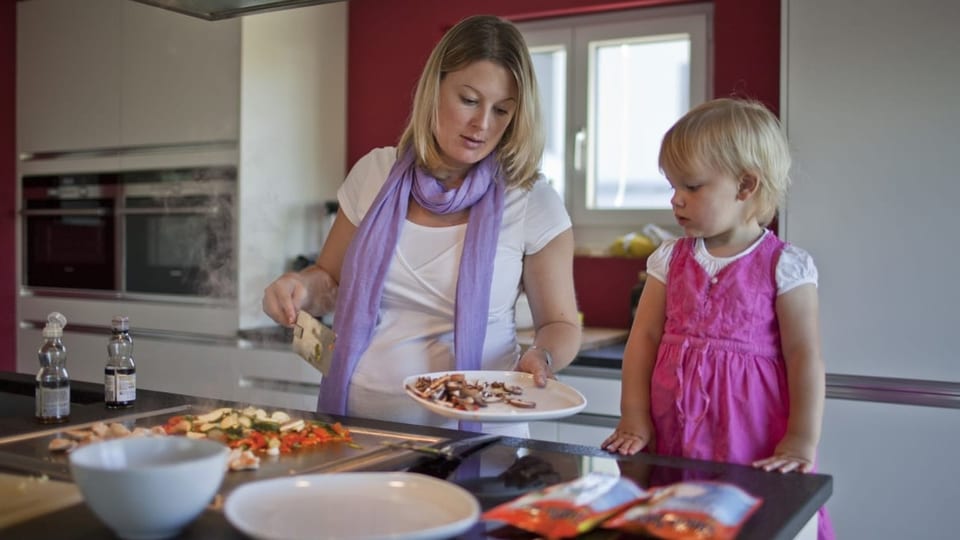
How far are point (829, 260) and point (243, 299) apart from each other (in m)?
1.95

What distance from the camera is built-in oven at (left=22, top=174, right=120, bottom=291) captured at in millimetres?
3609

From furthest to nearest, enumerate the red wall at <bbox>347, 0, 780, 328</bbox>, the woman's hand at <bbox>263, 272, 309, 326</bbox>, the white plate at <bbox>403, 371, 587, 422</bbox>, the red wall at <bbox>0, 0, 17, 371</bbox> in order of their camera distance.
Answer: the red wall at <bbox>0, 0, 17, 371</bbox> < the red wall at <bbox>347, 0, 780, 328</bbox> < the woman's hand at <bbox>263, 272, 309, 326</bbox> < the white plate at <bbox>403, 371, 587, 422</bbox>

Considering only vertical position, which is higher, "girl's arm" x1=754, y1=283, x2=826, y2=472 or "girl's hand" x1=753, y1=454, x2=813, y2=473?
"girl's arm" x1=754, y1=283, x2=826, y2=472

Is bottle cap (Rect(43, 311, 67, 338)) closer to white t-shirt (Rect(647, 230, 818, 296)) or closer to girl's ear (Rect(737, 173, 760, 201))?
white t-shirt (Rect(647, 230, 818, 296))

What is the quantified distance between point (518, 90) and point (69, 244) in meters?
2.79

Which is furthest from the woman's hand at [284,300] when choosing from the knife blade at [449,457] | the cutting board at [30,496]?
the cutting board at [30,496]

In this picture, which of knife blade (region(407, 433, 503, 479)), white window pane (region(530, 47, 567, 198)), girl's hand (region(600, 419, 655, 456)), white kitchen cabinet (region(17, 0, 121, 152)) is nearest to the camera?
knife blade (region(407, 433, 503, 479))

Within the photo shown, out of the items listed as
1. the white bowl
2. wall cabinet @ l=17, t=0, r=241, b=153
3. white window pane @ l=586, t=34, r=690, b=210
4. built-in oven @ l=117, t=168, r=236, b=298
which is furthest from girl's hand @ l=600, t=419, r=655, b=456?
wall cabinet @ l=17, t=0, r=241, b=153

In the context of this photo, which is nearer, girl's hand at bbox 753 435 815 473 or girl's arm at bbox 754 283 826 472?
girl's hand at bbox 753 435 815 473

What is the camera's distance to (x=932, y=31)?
87.4 inches

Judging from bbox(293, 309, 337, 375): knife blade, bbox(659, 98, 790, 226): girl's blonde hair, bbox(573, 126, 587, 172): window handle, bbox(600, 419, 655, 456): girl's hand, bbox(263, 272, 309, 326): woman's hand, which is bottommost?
bbox(600, 419, 655, 456): girl's hand

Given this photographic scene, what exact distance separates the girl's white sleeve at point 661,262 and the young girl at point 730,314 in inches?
1.9

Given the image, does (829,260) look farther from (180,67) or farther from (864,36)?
(180,67)

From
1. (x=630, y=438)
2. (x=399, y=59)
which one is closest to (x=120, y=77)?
(x=399, y=59)
